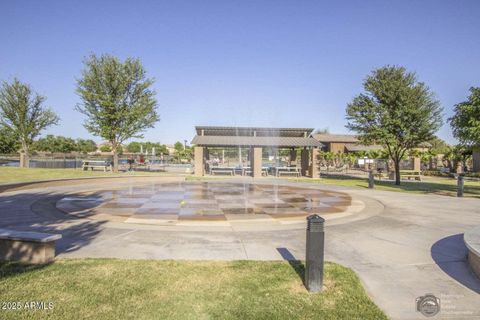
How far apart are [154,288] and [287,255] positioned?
8.93ft

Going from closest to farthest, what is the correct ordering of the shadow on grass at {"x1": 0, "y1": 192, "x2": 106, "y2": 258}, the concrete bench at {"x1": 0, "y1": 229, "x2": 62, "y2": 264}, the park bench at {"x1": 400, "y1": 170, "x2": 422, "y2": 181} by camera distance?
the concrete bench at {"x1": 0, "y1": 229, "x2": 62, "y2": 264} → the shadow on grass at {"x1": 0, "y1": 192, "x2": 106, "y2": 258} → the park bench at {"x1": 400, "y1": 170, "x2": 422, "y2": 181}

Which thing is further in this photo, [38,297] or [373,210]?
[373,210]

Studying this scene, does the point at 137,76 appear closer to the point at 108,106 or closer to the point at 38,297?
the point at 108,106

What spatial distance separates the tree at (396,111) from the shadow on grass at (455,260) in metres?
17.7

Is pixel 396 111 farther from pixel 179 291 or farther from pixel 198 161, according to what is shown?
pixel 179 291

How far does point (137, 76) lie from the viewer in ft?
88.9

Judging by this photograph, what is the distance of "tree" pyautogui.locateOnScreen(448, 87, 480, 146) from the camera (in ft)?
51.2

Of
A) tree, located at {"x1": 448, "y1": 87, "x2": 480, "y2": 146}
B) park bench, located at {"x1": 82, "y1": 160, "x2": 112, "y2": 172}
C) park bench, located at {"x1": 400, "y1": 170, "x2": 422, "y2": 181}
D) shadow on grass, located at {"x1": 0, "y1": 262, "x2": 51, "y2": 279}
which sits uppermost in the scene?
tree, located at {"x1": 448, "y1": 87, "x2": 480, "y2": 146}

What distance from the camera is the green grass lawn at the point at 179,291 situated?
3830 mm

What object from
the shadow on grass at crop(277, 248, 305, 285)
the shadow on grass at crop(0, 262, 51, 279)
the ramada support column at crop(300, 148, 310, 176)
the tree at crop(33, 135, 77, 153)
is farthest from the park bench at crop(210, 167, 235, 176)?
the tree at crop(33, 135, 77, 153)

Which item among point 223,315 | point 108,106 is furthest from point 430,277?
point 108,106

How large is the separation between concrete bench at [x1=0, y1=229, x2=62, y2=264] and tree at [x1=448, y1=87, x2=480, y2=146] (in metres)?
18.0

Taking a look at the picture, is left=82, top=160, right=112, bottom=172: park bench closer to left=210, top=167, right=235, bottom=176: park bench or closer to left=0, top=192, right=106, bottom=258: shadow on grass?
left=210, top=167, right=235, bottom=176: park bench

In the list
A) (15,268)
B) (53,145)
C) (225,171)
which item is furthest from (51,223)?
(53,145)
